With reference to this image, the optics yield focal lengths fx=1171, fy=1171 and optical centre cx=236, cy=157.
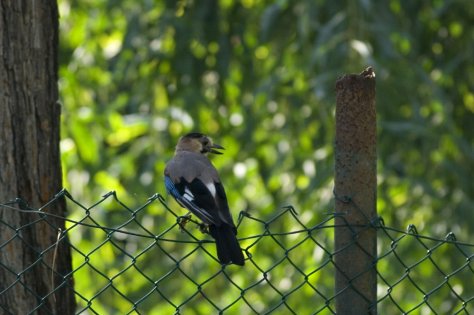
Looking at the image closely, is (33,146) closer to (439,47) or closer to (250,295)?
(250,295)

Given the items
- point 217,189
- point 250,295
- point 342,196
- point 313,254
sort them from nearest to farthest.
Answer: point 342,196
point 217,189
point 313,254
point 250,295

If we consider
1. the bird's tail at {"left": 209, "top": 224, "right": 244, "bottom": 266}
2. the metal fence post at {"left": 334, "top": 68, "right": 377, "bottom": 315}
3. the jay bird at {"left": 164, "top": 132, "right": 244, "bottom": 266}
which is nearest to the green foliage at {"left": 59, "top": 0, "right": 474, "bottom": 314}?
the jay bird at {"left": 164, "top": 132, "right": 244, "bottom": 266}

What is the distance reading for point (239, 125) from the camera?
8.96 metres

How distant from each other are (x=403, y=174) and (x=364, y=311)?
4001mm

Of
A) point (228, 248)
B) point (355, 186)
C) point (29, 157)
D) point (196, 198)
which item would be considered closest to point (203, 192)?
point (196, 198)

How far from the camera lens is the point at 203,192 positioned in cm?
516

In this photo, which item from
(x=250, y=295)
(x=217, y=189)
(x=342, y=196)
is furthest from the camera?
(x=250, y=295)

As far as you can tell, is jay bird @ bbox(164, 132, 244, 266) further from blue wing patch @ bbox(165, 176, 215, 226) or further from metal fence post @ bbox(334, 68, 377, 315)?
metal fence post @ bbox(334, 68, 377, 315)

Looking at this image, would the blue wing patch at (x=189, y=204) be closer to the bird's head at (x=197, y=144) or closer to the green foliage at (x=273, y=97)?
the bird's head at (x=197, y=144)

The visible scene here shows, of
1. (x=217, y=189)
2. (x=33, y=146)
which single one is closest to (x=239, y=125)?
(x=217, y=189)

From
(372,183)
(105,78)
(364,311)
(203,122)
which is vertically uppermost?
(105,78)

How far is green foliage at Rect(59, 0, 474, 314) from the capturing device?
25.3ft

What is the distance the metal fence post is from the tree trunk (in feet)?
3.42

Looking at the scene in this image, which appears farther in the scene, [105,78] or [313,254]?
[105,78]
